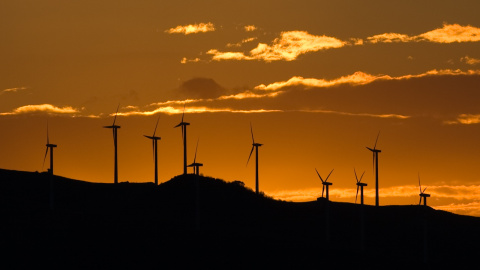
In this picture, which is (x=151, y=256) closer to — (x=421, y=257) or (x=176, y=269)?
(x=176, y=269)

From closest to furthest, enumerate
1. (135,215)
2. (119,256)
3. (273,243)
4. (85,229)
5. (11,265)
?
(11,265) → (119,256) → (85,229) → (273,243) → (135,215)

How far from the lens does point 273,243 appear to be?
573 ft

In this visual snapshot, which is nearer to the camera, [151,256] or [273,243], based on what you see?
[151,256]

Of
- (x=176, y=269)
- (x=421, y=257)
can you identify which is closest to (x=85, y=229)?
(x=176, y=269)

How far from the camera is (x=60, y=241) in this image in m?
156

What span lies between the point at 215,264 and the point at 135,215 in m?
Result: 39.2

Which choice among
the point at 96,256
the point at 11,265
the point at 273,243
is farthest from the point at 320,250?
the point at 11,265

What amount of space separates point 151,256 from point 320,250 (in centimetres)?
2882

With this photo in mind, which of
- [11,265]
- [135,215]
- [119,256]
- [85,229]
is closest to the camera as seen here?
[11,265]

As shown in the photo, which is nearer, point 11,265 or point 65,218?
point 11,265

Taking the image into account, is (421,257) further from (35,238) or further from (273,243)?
(35,238)

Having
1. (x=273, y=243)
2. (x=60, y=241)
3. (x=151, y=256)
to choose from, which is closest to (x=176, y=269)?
(x=151, y=256)

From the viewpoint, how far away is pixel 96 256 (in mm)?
151250

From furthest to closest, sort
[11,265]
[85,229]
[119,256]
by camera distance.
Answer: [85,229] → [119,256] → [11,265]
